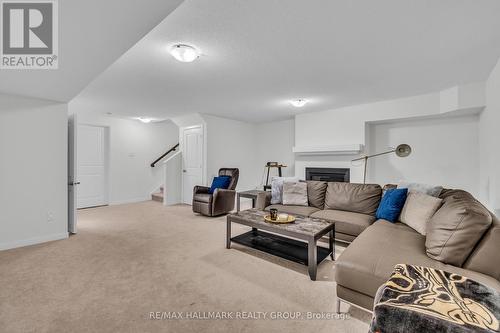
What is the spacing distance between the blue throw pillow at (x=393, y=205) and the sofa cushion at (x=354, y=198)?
0.29 m

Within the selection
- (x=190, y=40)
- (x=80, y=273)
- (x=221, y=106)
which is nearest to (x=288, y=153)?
(x=221, y=106)

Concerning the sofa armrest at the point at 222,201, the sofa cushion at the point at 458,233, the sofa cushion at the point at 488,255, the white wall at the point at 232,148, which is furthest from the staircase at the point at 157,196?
the sofa cushion at the point at 488,255

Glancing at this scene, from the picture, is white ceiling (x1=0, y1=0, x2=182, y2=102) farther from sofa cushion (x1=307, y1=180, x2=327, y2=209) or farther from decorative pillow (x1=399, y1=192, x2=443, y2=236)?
sofa cushion (x1=307, y1=180, x2=327, y2=209)

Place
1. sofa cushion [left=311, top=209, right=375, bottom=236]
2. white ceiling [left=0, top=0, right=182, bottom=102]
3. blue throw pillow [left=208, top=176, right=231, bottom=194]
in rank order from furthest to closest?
blue throw pillow [left=208, top=176, right=231, bottom=194] < sofa cushion [left=311, top=209, right=375, bottom=236] < white ceiling [left=0, top=0, right=182, bottom=102]

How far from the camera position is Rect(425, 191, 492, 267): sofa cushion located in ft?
4.90

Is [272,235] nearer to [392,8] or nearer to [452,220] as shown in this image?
[452,220]

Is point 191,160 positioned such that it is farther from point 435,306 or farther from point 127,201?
point 435,306

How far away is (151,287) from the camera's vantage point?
2.04m

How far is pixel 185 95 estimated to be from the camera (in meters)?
4.06

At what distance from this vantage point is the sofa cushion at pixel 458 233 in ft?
4.90

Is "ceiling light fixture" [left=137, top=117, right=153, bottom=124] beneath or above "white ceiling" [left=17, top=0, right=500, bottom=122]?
beneath

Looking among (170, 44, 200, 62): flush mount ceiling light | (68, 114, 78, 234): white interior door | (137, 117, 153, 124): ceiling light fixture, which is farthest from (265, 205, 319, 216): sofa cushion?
(137, 117, 153, 124): ceiling light fixture

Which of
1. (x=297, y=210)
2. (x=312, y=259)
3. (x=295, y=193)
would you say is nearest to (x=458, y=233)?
(x=312, y=259)

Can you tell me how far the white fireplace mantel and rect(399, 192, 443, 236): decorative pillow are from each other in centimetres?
212
